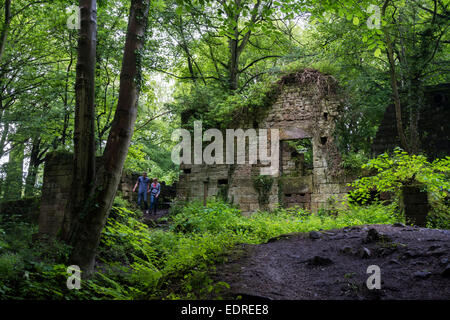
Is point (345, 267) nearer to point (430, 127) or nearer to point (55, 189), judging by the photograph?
point (55, 189)

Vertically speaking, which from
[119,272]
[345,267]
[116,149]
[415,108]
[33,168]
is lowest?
[119,272]

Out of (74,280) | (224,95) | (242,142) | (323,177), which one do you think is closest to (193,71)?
(224,95)

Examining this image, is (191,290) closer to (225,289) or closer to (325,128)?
(225,289)

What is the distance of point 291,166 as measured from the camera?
11.4 metres

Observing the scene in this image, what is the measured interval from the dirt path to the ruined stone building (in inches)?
214

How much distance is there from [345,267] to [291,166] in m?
7.76

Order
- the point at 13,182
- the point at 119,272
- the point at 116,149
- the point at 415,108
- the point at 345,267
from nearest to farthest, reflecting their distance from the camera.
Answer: the point at 345,267 → the point at 116,149 → the point at 119,272 → the point at 13,182 → the point at 415,108

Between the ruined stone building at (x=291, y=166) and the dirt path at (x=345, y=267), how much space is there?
542 centimetres

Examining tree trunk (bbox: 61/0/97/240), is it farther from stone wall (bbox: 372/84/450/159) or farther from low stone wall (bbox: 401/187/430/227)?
stone wall (bbox: 372/84/450/159)

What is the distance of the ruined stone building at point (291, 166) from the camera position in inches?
421

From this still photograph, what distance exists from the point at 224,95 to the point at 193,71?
5566 millimetres

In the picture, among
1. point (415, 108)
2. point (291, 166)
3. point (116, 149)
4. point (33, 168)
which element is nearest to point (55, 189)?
point (33, 168)

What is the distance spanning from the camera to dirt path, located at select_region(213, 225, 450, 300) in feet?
9.96

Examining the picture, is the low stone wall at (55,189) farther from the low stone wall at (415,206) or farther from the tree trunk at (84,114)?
the low stone wall at (415,206)
